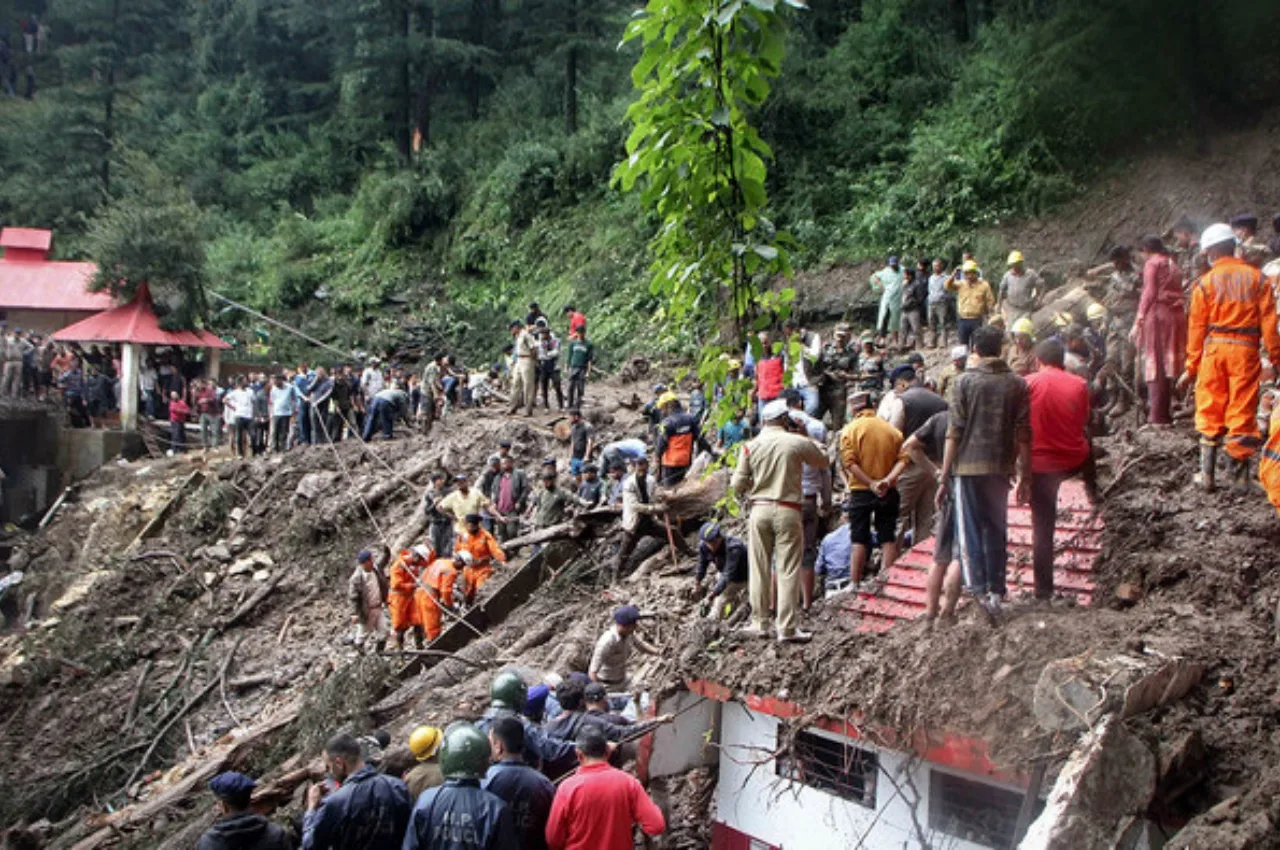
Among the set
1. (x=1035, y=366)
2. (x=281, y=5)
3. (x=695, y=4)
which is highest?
(x=281, y=5)

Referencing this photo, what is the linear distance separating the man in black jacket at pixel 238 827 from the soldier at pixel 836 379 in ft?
34.2

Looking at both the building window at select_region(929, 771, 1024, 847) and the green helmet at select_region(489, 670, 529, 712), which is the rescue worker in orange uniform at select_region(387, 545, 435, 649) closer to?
the green helmet at select_region(489, 670, 529, 712)

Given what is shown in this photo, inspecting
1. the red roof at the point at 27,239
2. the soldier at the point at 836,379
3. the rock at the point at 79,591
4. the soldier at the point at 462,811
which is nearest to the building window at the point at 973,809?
the soldier at the point at 462,811

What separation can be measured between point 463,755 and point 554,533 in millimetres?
8515

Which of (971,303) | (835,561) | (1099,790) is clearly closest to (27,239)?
(971,303)

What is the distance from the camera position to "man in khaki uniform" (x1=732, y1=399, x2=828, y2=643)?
→ 7770 mm

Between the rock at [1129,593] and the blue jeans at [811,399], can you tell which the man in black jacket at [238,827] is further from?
the blue jeans at [811,399]

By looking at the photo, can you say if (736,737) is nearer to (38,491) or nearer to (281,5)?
(38,491)

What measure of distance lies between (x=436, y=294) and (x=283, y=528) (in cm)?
1640

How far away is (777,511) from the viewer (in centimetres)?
789

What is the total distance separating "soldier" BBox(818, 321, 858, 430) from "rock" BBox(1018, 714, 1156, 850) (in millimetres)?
10069

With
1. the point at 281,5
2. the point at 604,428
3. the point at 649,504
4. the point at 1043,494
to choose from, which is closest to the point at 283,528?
the point at 604,428

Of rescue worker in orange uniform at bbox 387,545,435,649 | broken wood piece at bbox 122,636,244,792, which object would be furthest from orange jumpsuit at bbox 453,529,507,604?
broken wood piece at bbox 122,636,244,792

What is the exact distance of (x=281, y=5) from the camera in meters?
47.9
